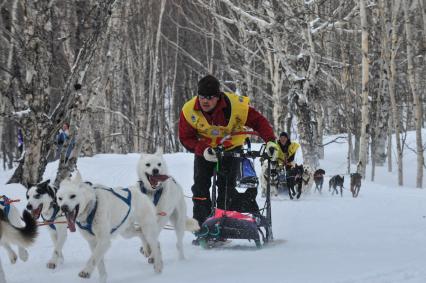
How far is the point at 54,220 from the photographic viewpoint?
519 cm

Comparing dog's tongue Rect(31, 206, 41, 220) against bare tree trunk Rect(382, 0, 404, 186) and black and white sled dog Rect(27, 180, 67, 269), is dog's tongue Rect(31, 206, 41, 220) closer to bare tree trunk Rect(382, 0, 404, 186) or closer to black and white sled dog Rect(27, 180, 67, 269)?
black and white sled dog Rect(27, 180, 67, 269)

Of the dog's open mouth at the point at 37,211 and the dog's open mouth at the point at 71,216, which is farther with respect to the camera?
the dog's open mouth at the point at 37,211

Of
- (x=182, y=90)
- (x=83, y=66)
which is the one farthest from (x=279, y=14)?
(x=182, y=90)

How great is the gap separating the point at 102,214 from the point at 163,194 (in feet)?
3.64

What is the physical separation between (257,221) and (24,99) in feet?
12.9

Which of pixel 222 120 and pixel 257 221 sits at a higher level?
pixel 222 120

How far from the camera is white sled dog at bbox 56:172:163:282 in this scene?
4180 millimetres

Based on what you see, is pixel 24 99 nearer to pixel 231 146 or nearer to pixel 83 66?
pixel 83 66

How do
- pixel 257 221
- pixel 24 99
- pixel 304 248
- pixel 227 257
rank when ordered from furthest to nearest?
pixel 24 99 → pixel 257 221 → pixel 304 248 → pixel 227 257

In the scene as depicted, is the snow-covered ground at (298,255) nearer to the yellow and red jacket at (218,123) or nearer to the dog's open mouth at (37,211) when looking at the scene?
the dog's open mouth at (37,211)

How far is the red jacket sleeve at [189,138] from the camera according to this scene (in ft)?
18.8

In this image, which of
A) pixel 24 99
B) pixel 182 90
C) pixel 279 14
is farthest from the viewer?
pixel 182 90

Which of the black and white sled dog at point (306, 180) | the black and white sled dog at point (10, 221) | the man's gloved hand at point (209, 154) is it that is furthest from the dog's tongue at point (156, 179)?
the black and white sled dog at point (306, 180)

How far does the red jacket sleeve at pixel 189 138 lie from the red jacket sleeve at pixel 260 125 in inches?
19.3
